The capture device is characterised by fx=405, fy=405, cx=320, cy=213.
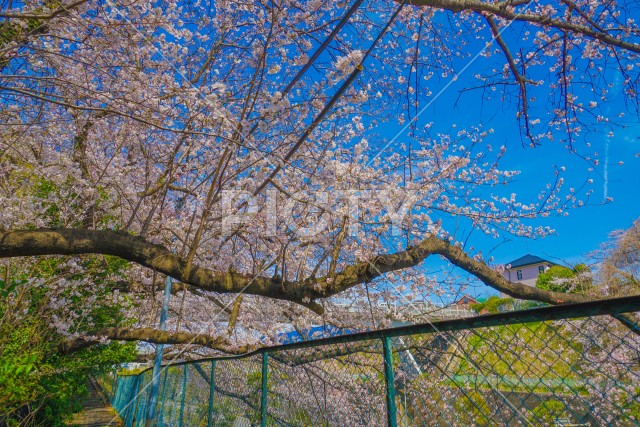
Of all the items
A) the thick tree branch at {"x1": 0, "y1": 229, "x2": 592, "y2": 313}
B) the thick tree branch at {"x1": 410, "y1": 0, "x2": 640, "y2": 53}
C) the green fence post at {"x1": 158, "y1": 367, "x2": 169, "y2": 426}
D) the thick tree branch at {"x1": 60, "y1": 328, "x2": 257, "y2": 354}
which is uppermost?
the thick tree branch at {"x1": 410, "y1": 0, "x2": 640, "y2": 53}

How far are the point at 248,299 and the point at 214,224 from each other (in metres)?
2.40

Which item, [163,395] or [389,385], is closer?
[389,385]

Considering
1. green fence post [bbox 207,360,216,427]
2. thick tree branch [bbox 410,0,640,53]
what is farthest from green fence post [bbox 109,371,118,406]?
thick tree branch [bbox 410,0,640,53]

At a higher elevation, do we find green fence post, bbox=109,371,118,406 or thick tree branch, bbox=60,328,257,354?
thick tree branch, bbox=60,328,257,354

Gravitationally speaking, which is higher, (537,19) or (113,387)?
(537,19)

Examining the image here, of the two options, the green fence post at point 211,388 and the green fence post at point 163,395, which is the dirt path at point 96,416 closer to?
the green fence post at point 163,395

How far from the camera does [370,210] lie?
5.18 m

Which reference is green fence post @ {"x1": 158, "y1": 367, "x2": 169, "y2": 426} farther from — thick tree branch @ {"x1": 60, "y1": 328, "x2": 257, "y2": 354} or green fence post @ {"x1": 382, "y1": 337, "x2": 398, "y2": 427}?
green fence post @ {"x1": 382, "y1": 337, "x2": 398, "y2": 427}

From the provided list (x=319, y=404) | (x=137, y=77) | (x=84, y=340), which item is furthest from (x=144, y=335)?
(x=137, y=77)

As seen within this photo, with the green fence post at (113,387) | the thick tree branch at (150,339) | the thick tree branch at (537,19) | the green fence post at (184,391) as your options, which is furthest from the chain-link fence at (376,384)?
the green fence post at (113,387)

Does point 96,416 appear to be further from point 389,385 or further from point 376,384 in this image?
point 389,385

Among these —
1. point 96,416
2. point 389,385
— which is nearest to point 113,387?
point 96,416

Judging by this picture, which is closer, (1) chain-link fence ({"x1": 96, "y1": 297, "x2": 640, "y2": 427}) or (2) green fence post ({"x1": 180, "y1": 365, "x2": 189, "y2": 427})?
(1) chain-link fence ({"x1": 96, "y1": 297, "x2": 640, "y2": 427})

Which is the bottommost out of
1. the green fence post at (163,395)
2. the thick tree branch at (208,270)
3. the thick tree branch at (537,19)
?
the green fence post at (163,395)
